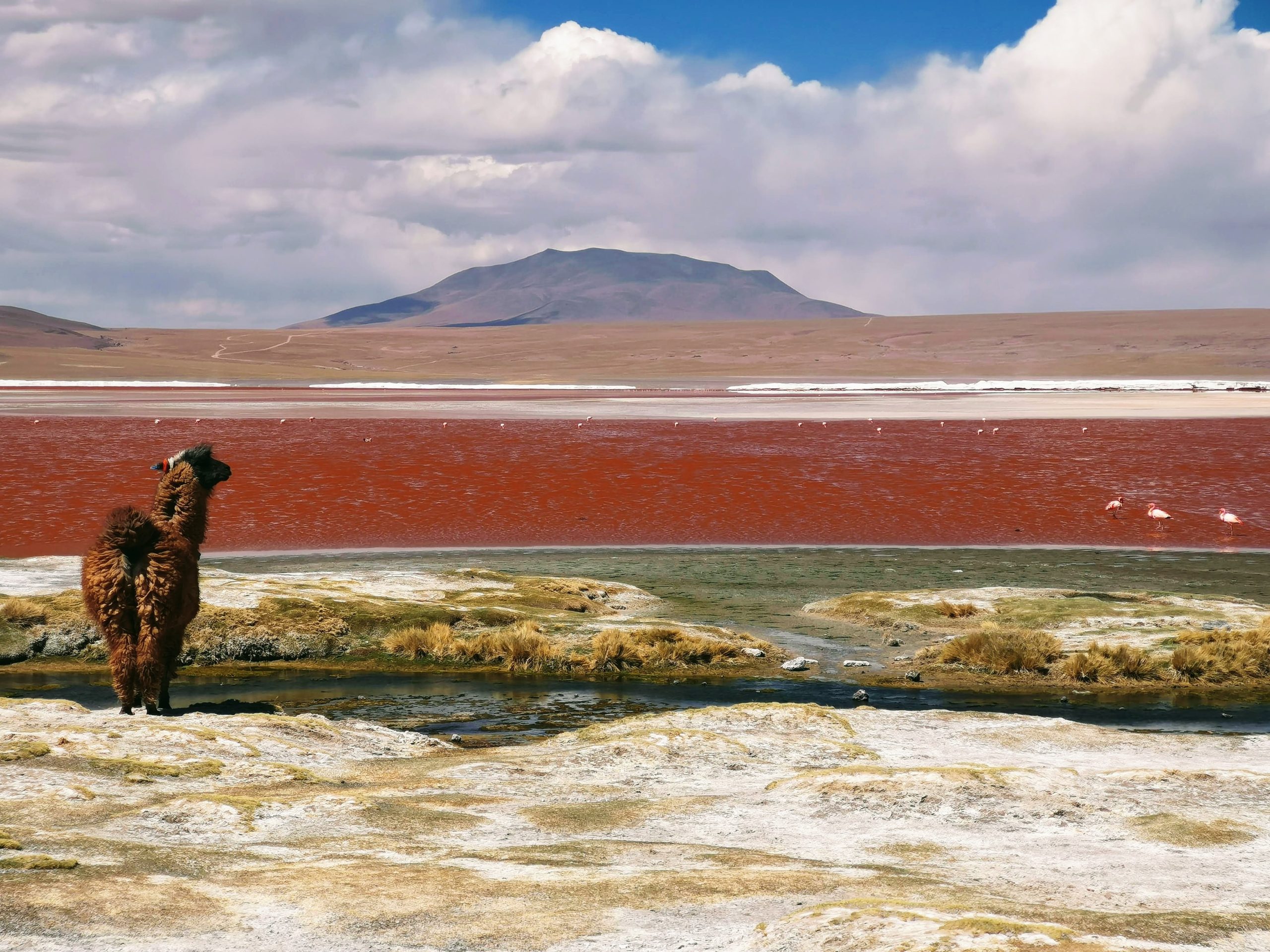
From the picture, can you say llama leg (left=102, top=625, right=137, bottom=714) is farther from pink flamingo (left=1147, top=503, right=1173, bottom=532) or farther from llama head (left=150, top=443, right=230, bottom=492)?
pink flamingo (left=1147, top=503, right=1173, bottom=532)

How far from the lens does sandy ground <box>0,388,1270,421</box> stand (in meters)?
62.4

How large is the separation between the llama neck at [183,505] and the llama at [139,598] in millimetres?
229

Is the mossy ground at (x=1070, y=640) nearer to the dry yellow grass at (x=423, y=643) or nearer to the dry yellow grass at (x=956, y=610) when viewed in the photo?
the dry yellow grass at (x=956, y=610)

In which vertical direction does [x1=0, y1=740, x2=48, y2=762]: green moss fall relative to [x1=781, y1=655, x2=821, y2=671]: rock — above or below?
above

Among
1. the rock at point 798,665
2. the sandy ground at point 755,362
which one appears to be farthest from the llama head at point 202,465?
the sandy ground at point 755,362

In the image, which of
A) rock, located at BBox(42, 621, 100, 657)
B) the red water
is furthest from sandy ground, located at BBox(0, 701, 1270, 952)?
the red water

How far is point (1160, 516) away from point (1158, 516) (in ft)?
0.14

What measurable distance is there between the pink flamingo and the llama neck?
23928 mm

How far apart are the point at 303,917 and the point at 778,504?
28598mm

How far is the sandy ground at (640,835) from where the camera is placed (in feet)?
19.8

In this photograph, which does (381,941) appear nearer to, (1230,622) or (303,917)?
(303,917)

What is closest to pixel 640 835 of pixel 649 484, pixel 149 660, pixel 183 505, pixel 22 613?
pixel 149 660

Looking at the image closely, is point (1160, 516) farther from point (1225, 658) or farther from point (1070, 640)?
point (1225, 658)

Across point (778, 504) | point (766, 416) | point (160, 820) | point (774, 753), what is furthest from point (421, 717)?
point (766, 416)
